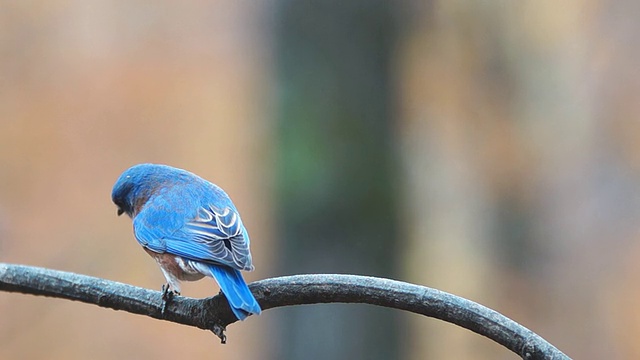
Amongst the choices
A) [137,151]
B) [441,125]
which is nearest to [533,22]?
[441,125]

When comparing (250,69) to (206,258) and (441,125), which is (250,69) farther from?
(206,258)

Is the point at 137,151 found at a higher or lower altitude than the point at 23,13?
lower

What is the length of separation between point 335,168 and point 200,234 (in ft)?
5.29

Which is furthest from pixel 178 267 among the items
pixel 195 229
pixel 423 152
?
pixel 423 152

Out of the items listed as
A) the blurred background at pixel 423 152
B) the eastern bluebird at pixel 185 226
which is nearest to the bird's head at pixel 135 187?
the eastern bluebird at pixel 185 226

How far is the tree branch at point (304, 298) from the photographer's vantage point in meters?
2.04

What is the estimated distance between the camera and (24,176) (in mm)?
6789

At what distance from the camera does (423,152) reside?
6805mm

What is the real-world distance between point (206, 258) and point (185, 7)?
5270 millimetres

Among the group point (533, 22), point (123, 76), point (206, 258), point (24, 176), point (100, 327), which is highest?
point (533, 22)

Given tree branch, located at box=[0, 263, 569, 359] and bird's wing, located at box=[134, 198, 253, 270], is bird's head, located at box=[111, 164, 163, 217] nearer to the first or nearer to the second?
bird's wing, located at box=[134, 198, 253, 270]

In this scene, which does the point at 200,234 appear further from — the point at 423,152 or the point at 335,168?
the point at 423,152

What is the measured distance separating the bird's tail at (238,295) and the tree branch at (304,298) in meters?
0.03

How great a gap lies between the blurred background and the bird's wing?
8.65 ft
